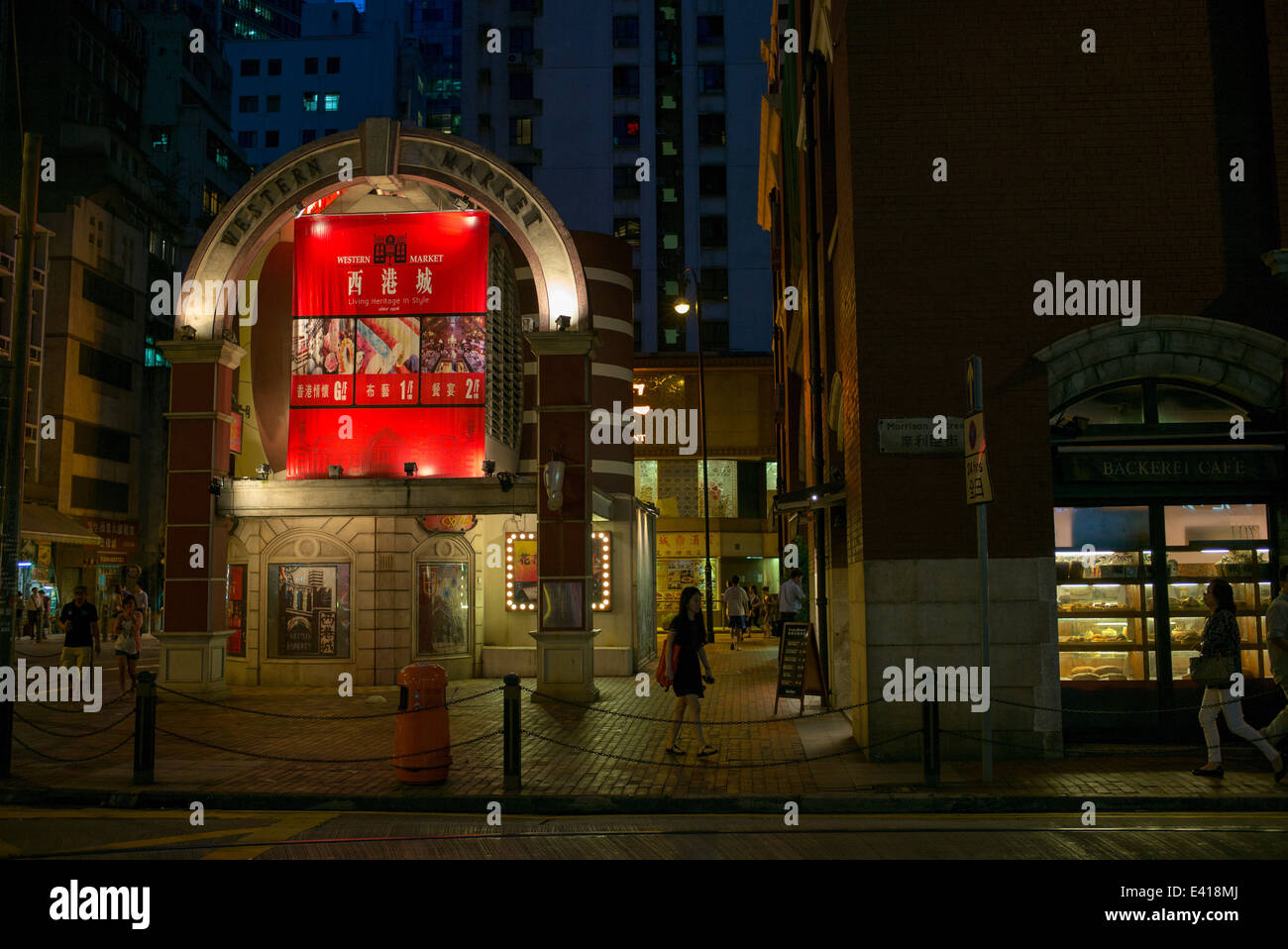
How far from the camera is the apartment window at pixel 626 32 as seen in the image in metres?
66.6

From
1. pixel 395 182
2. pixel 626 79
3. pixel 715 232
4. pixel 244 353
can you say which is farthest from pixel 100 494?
pixel 626 79

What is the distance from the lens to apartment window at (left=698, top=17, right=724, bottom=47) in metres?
66.4

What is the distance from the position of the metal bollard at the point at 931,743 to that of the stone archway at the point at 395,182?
10.4m

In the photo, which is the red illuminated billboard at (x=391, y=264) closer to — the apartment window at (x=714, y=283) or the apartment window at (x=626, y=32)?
the apartment window at (x=714, y=283)

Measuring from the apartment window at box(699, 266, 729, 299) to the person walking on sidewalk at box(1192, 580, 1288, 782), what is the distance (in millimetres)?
54201

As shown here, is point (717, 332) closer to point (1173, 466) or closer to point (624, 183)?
point (624, 183)

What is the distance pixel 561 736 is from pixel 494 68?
202 feet

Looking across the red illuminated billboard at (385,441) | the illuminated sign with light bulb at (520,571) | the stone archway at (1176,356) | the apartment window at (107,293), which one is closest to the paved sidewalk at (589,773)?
the stone archway at (1176,356)

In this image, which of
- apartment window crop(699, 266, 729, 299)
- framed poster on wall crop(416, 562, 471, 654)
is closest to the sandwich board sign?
framed poster on wall crop(416, 562, 471, 654)

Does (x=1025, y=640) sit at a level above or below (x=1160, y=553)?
below

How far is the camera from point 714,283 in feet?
210

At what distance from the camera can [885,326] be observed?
41.3 feet
